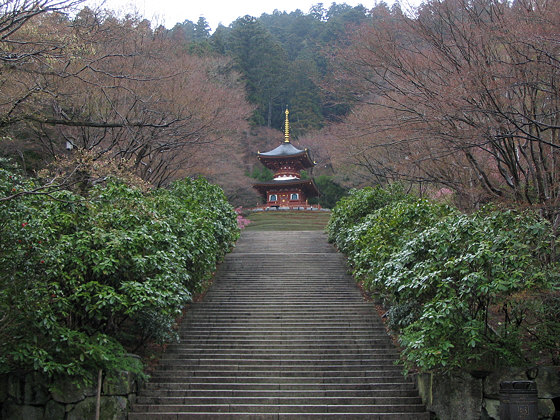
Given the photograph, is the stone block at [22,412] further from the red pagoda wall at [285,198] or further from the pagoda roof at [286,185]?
the red pagoda wall at [285,198]

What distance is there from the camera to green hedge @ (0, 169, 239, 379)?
21.6 ft

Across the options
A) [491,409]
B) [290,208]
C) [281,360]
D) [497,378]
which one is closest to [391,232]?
[281,360]

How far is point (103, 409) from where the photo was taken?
747 centimetres

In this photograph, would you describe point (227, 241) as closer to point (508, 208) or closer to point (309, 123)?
point (508, 208)

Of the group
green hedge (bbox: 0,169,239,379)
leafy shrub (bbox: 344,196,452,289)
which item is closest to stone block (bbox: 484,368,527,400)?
leafy shrub (bbox: 344,196,452,289)

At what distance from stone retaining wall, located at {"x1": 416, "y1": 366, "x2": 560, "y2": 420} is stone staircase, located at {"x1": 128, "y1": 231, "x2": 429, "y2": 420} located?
38 cm

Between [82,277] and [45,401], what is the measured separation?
1858mm

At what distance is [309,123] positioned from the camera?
43.1 m

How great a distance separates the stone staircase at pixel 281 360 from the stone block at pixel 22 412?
1.30 metres

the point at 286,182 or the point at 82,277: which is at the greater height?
the point at 82,277

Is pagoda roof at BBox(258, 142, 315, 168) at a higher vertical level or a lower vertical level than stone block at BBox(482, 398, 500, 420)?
higher

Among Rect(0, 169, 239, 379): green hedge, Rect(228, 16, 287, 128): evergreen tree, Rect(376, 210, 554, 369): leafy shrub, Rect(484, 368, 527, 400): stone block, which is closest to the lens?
Rect(0, 169, 239, 379): green hedge

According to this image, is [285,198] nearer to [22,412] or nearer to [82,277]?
[82,277]

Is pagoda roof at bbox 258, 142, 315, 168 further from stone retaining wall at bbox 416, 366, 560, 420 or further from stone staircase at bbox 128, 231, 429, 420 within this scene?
stone retaining wall at bbox 416, 366, 560, 420
